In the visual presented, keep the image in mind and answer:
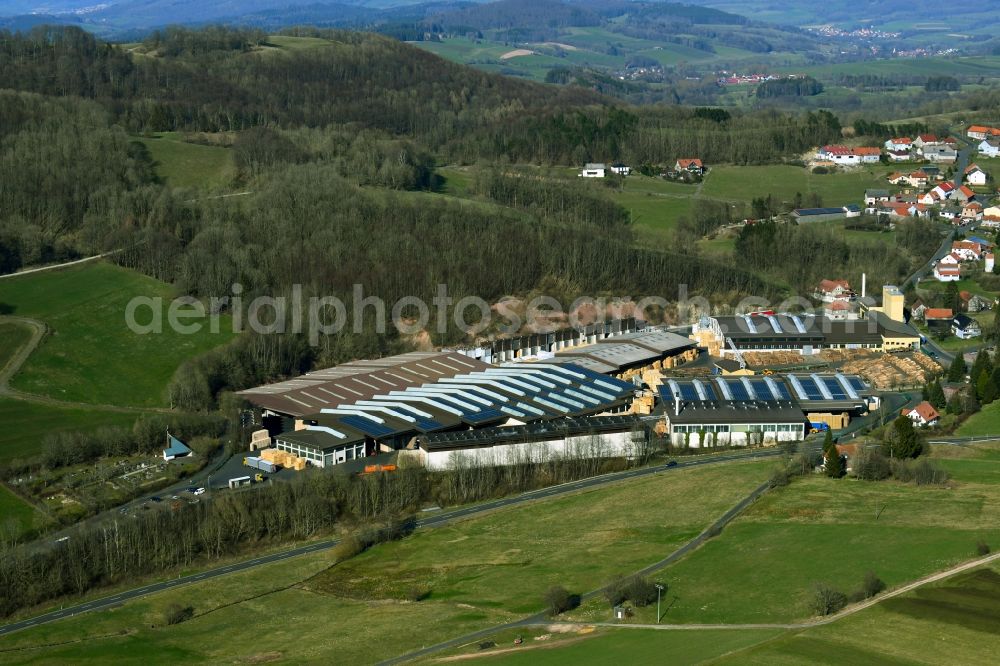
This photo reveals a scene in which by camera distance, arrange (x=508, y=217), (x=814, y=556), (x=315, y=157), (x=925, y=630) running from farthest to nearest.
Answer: (x=315, y=157)
(x=508, y=217)
(x=814, y=556)
(x=925, y=630)

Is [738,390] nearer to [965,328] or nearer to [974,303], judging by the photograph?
[965,328]

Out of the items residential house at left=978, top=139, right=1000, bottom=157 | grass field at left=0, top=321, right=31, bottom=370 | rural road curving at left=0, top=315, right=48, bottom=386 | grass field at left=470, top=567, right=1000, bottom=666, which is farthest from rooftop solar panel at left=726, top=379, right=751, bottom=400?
residential house at left=978, top=139, right=1000, bottom=157

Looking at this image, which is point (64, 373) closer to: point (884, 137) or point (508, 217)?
point (508, 217)

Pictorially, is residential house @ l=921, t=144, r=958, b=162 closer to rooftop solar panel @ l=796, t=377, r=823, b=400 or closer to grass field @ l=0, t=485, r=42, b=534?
rooftop solar panel @ l=796, t=377, r=823, b=400

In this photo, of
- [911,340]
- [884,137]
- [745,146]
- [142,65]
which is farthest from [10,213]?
[884,137]

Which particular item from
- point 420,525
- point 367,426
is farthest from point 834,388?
point 420,525

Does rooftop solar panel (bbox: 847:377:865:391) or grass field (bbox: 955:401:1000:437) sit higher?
rooftop solar panel (bbox: 847:377:865:391)
